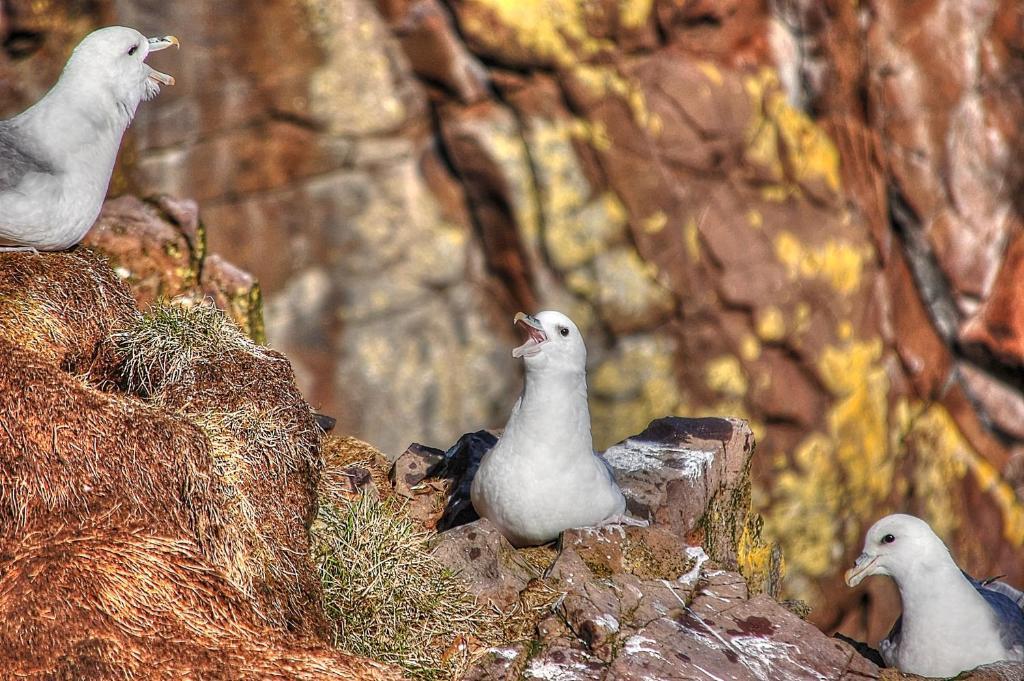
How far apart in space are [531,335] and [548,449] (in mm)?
510

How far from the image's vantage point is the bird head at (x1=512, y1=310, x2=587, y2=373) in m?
5.03

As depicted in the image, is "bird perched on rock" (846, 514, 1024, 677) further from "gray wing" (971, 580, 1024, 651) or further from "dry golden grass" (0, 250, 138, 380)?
"dry golden grass" (0, 250, 138, 380)

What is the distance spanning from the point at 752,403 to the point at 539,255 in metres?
3.41

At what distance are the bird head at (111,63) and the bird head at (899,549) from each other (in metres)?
4.09

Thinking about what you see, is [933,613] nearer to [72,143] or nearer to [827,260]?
[72,143]

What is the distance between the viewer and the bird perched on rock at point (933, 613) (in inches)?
211

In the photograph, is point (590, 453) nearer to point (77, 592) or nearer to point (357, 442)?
point (357, 442)

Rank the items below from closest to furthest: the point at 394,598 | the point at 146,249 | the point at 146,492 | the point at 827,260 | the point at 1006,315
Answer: the point at 146,492 → the point at 394,598 → the point at 146,249 → the point at 1006,315 → the point at 827,260

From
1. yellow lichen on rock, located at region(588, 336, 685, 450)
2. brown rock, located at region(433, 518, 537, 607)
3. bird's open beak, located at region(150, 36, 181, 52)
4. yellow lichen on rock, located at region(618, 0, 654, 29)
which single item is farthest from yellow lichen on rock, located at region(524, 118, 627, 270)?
brown rock, located at region(433, 518, 537, 607)

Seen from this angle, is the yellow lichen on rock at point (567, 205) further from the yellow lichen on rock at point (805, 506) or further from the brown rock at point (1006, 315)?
the brown rock at point (1006, 315)

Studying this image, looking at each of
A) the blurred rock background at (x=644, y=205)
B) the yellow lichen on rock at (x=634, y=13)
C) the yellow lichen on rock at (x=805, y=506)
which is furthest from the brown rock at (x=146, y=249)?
the yellow lichen on rock at (x=805, y=506)

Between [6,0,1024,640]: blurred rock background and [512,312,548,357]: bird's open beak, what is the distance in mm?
9078

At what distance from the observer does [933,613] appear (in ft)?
17.8

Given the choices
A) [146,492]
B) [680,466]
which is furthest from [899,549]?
[146,492]
